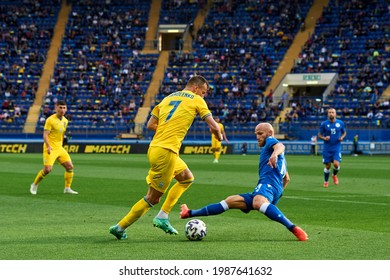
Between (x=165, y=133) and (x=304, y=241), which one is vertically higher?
A: (x=165, y=133)

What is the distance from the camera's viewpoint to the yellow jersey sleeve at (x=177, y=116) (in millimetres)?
12094

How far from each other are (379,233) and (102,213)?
594 cm

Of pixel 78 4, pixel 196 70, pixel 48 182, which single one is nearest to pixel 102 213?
pixel 48 182

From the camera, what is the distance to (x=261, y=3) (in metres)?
76.5

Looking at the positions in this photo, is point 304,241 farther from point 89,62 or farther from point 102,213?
point 89,62

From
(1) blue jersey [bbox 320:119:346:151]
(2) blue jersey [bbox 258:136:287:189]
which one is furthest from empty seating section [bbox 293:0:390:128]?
(2) blue jersey [bbox 258:136:287:189]

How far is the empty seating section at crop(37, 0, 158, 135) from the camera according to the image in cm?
6719

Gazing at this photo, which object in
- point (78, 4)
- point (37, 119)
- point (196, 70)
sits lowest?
point (37, 119)

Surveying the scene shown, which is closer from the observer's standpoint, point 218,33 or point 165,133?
point 165,133

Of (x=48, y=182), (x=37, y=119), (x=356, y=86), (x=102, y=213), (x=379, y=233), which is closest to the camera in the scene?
(x=379, y=233)

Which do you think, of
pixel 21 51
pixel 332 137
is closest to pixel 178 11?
pixel 21 51

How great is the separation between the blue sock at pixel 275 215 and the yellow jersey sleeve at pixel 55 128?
10.9 meters

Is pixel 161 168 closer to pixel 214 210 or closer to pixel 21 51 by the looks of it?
pixel 214 210

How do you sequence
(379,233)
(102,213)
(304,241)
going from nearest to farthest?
(304,241) < (379,233) < (102,213)
